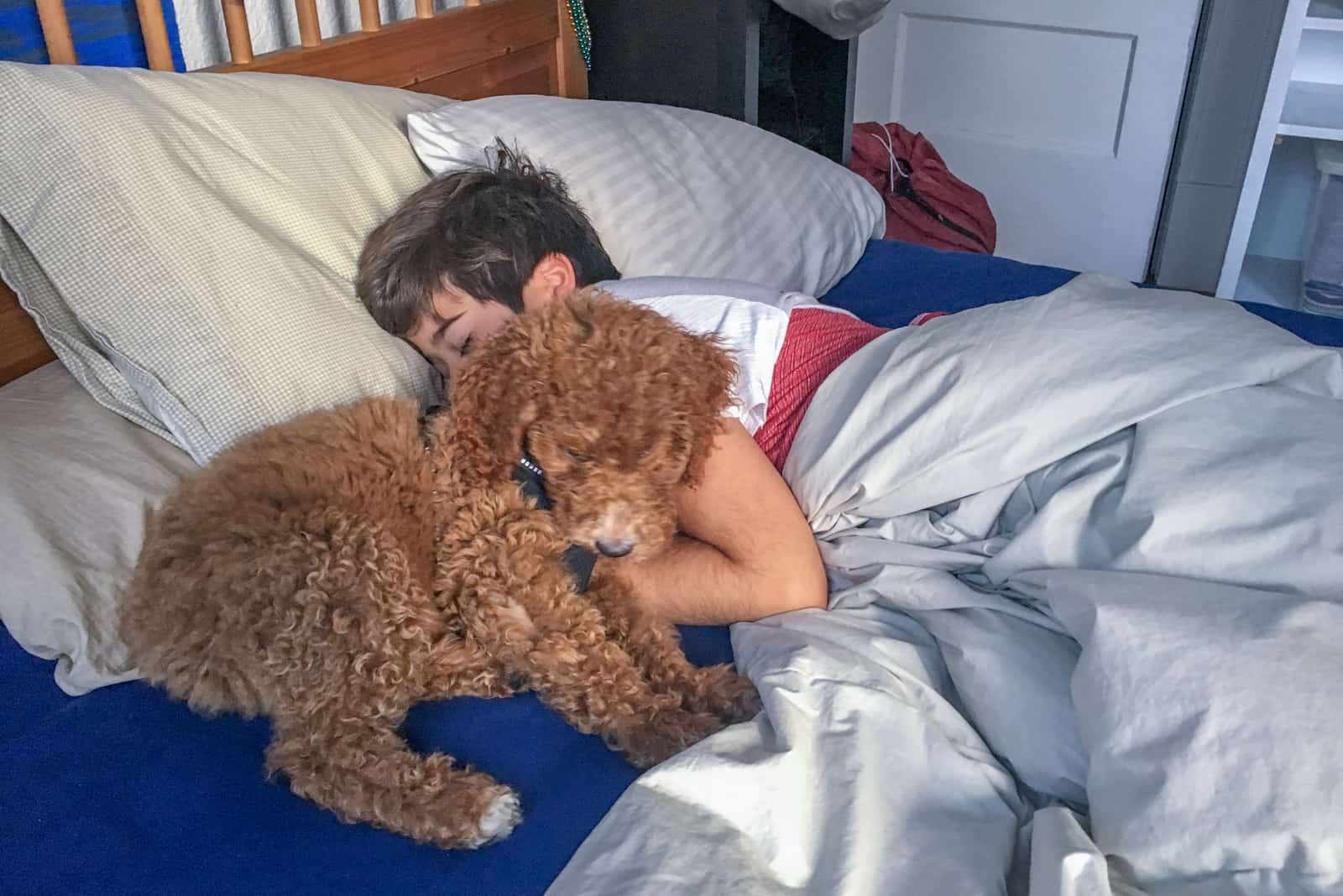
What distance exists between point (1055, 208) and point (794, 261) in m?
2.19

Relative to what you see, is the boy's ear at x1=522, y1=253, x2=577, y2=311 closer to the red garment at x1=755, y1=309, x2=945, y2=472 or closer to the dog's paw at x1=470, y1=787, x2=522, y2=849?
the red garment at x1=755, y1=309, x2=945, y2=472

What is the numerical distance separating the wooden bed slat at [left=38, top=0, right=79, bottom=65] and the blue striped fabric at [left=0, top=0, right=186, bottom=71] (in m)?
0.02

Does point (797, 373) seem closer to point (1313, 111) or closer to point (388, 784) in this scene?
point (388, 784)

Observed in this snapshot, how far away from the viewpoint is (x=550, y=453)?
1.18 meters

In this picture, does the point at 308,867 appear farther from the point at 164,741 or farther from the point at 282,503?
the point at 282,503

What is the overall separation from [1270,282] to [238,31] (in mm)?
3514

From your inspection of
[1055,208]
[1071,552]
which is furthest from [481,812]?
[1055,208]

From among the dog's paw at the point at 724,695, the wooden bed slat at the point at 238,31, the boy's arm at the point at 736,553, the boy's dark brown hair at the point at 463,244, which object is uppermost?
the wooden bed slat at the point at 238,31

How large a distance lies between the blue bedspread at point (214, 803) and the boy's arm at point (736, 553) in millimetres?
238

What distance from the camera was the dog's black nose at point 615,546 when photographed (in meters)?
1.19

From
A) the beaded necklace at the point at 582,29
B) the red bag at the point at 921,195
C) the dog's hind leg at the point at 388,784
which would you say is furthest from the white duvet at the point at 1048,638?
the red bag at the point at 921,195

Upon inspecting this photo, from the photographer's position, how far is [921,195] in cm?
328

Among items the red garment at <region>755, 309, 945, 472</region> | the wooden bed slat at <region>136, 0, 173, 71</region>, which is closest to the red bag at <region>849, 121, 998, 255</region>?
the red garment at <region>755, 309, 945, 472</region>

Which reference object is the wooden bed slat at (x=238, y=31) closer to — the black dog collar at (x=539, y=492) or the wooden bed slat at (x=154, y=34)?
the wooden bed slat at (x=154, y=34)
